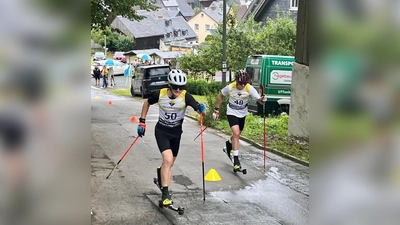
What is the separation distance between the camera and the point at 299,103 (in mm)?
12539

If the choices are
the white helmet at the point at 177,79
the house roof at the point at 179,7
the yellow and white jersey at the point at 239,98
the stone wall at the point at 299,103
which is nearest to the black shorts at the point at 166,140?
the white helmet at the point at 177,79

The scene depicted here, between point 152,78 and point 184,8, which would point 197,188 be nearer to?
point 152,78

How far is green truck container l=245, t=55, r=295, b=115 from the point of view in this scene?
1862 cm

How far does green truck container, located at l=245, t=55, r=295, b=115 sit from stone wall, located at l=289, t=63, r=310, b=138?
223 inches

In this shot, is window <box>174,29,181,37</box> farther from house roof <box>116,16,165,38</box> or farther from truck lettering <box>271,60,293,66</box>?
truck lettering <box>271,60,293,66</box>

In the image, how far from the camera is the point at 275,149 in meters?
11.5

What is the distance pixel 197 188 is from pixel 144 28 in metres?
69.7

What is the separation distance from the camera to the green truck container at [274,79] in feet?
61.1

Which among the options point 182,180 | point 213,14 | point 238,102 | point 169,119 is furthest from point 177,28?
point 169,119

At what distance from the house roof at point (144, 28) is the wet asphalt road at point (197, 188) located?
62.5 metres

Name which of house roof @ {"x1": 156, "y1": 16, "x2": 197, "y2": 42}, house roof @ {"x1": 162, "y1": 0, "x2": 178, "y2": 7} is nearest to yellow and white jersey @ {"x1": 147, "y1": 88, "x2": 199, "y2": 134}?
house roof @ {"x1": 156, "y1": 16, "x2": 197, "y2": 42}
